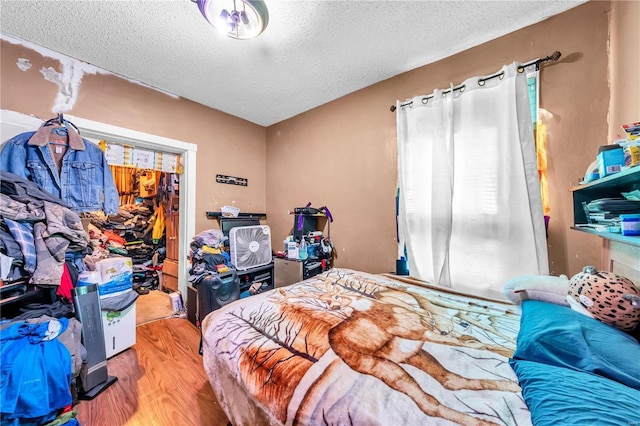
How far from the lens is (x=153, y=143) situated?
234 centimetres

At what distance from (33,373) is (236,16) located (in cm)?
220

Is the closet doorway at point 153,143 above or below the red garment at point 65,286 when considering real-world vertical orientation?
Answer: above

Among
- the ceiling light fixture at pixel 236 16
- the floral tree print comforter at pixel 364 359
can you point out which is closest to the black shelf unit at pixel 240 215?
the floral tree print comforter at pixel 364 359

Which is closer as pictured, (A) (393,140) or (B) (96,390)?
(B) (96,390)

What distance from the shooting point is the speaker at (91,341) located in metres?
1.50

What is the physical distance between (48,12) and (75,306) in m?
1.93

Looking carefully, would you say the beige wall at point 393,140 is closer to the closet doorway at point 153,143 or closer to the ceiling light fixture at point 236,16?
the closet doorway at point 153,143

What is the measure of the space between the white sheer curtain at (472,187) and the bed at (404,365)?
0.39 metres

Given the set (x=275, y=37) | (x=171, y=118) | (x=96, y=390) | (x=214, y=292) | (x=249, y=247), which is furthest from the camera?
(x=249, y=247)

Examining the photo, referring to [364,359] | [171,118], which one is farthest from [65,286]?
[364,359]

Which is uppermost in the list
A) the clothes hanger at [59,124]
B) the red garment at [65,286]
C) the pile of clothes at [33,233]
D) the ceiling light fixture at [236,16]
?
the ceiling light fixture at [236,16]

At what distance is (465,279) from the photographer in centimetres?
173

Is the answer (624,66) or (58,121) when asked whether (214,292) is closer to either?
(58,121)

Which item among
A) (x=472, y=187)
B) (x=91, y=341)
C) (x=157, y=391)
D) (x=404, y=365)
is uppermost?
(x=472, y=187)
